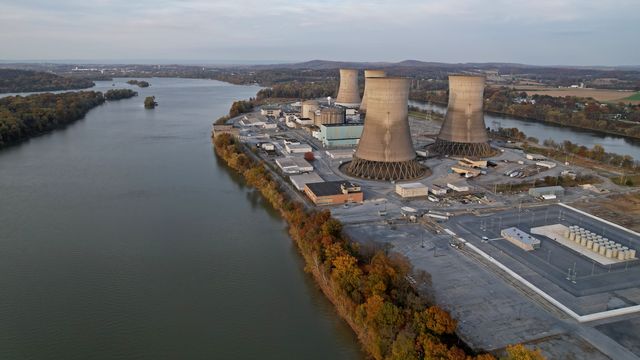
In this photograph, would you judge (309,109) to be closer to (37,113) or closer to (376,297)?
(37,113)

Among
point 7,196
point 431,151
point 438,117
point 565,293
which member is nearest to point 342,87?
point 438,117

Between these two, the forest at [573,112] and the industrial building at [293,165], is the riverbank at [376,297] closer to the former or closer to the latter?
the industrial building at [293,165]

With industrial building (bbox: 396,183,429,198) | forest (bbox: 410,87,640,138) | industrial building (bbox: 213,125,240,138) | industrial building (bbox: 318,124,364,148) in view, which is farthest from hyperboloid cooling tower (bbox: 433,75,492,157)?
forest (bbox: 410,87,640,138)

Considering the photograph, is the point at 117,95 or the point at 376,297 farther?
the point at 117,95

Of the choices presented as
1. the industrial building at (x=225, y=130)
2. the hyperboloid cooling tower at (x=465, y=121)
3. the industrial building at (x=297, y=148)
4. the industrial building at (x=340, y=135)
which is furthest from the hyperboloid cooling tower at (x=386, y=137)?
the industrial building at (x=225, y=130)

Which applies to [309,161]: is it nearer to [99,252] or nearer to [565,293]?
[99,252]

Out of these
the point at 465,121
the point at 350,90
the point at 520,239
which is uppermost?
the point at 350,90

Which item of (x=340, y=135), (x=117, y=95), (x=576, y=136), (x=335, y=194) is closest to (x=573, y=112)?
(x=576, y=136)
